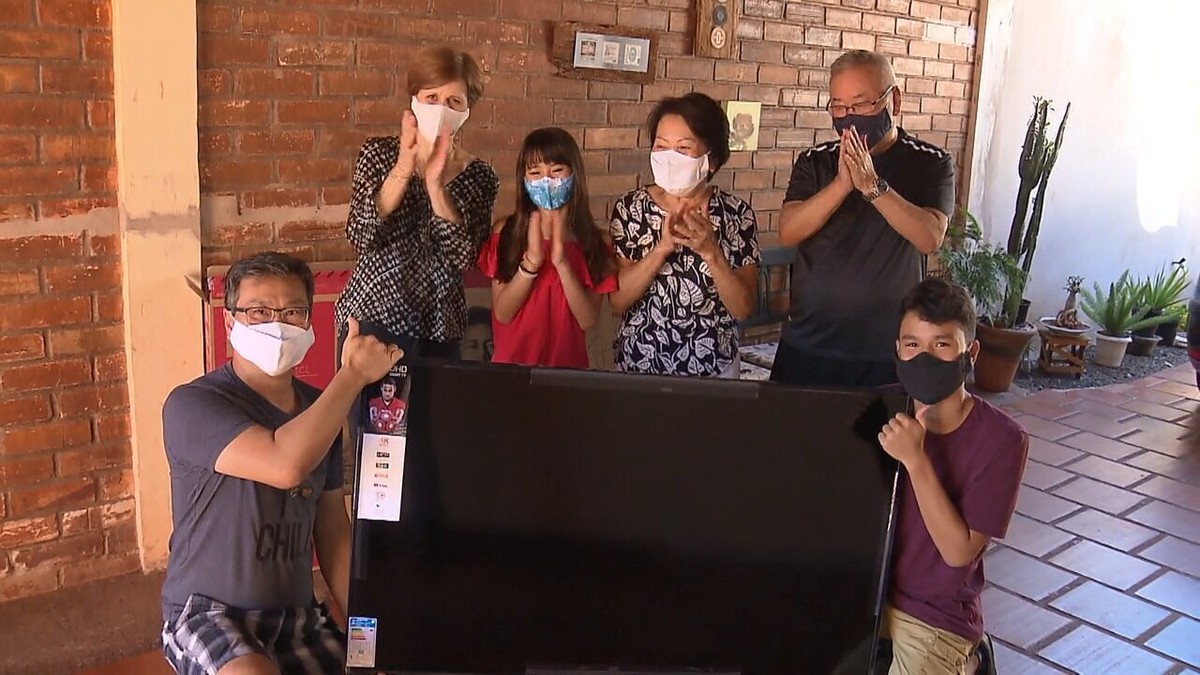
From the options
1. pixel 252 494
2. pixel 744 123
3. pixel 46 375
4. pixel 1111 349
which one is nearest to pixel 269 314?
pixel 252 494

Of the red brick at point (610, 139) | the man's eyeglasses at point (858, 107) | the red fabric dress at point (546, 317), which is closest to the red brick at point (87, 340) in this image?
the red fabric dress at point (546, 317)

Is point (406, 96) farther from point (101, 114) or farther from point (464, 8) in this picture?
point (101, 114)

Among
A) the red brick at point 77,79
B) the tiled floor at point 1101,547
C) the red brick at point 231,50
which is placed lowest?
the tiled floor at point 1101,547

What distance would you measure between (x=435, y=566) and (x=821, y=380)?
1.42 metres

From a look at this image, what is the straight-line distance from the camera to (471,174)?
94.1 inches

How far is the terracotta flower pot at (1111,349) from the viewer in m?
6.04

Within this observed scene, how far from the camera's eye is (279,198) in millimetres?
2994

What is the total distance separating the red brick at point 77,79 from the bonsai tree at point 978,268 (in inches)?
146

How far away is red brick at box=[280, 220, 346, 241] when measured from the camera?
119 inches

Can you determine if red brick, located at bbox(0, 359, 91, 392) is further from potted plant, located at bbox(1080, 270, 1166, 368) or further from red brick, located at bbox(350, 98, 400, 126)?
potted plant, located at bbox(1080, 270, 1166, 368)

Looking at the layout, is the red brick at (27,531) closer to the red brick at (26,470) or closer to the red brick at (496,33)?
the red brick at (26,470)

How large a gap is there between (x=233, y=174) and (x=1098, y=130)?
5433 mm

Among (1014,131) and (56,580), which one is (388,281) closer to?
(56,580)

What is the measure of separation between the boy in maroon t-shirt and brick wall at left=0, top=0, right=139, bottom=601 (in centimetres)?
209
